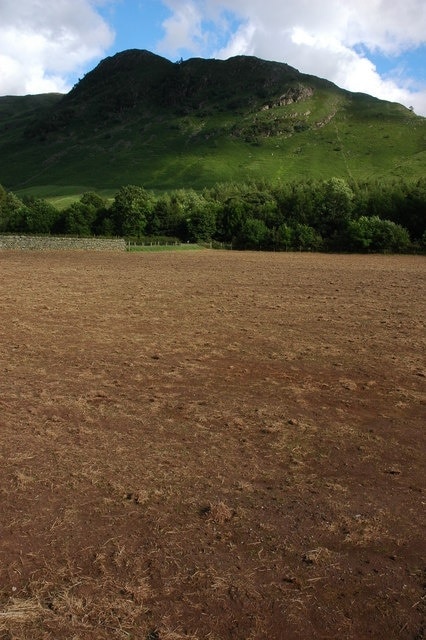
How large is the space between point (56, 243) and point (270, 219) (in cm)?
3974

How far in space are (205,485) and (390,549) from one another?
2.47 m

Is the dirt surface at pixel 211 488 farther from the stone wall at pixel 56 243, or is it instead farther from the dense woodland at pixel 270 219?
the dense woodland at pixel 270 219

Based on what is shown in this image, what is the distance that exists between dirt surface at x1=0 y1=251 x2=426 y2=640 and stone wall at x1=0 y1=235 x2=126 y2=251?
56734 millimetres

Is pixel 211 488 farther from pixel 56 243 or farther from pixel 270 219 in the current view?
pixel 270 219

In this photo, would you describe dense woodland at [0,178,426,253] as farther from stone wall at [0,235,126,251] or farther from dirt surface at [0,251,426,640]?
dirt surface at [0,251,426,640]

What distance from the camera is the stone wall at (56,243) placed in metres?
68.6

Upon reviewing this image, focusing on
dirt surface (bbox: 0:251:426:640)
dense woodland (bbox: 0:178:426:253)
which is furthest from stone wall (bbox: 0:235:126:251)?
→ dirt surface (bbox: 0:251:426:640)

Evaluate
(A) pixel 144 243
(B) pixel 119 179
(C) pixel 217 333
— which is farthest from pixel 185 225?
(B) pixel 119 179

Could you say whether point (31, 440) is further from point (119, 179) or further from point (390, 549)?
point (119, 179)

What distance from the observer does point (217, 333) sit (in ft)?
58.2

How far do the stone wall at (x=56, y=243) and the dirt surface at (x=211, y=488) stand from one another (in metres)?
56.7

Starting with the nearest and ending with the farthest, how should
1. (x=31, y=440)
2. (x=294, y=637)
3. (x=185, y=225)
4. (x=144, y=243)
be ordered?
(x=294, y=637)
(x=31, y=440)
(x=144, y=243)
(x=185, y=225)

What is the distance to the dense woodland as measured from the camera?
83250 mm

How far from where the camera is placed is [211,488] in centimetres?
700
